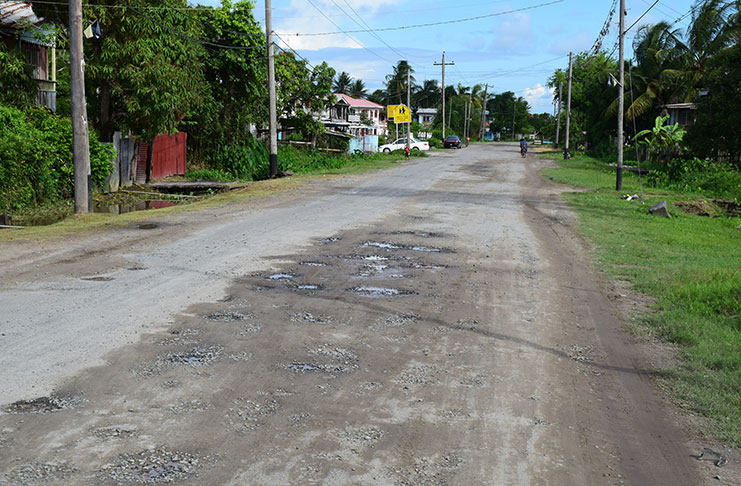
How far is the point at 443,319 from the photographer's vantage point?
7.71 m

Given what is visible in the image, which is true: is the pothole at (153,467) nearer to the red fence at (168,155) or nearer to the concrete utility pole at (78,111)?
the concrete utility pole at (78,111)

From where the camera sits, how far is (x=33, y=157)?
16.7 m

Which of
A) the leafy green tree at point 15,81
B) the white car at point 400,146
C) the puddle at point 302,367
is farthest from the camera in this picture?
the white car at point 400,146

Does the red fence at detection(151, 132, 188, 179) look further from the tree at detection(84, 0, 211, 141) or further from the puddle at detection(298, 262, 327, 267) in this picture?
the puddle at detection(298, 262, 327, 267)

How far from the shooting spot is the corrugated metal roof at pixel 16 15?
22484mm

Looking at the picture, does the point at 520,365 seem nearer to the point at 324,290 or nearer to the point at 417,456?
the point at 417,456

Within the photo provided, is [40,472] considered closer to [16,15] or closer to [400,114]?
[16,15]

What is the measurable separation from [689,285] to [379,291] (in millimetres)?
3996

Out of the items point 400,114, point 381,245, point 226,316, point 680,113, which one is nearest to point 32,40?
point 381,245

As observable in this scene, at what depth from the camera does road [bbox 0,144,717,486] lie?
429 centimetres

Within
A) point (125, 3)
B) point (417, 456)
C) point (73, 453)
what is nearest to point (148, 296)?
point (73, 453)

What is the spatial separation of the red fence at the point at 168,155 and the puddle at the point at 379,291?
67.5 feet

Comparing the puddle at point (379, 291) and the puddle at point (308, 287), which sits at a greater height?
the puddle at point (308, 287)

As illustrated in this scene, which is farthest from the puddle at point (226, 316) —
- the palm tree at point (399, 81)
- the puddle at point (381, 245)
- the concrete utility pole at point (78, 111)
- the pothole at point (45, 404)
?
the palm tree at point (399, 81)
